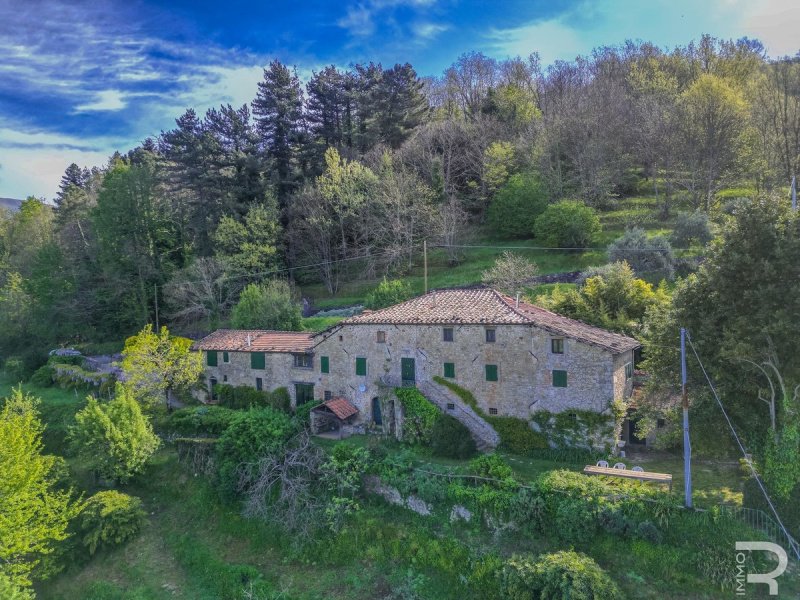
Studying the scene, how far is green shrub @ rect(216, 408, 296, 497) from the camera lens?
22984mm

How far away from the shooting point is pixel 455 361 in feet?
80.0

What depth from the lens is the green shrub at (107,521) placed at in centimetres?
2155

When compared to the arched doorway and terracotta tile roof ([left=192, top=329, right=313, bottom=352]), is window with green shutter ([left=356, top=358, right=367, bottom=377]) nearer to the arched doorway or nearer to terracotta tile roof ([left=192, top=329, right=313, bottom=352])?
the arched doorway

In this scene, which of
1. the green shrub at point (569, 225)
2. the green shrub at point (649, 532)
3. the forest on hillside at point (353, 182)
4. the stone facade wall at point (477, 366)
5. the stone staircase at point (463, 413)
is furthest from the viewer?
the forest on hillside at point (353, 182)

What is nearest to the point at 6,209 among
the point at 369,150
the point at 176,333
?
the point at 176,333

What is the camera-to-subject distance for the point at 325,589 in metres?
18.3

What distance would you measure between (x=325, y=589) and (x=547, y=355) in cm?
1245

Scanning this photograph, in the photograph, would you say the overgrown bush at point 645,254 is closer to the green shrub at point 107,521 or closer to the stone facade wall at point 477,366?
the stone facade wall at point 477,366

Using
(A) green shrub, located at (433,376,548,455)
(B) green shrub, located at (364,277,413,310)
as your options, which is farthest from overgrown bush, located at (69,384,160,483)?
(A) green shrub, located at (433,376,548,455)

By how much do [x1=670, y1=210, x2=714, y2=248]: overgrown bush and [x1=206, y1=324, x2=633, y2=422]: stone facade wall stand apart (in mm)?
17429

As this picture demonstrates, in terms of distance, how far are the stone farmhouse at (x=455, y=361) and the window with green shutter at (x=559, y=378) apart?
0.04m

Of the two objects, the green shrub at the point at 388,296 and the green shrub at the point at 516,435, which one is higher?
the green shrub at the point at 388,296

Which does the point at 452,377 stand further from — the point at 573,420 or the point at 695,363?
the point at 695,363

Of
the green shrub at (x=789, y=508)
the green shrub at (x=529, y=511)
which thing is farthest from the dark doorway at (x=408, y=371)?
the green shrub at (x=789, y=508)
